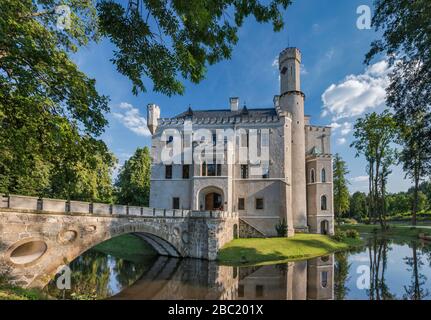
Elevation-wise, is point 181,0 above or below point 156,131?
below

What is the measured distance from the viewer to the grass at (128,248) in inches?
896

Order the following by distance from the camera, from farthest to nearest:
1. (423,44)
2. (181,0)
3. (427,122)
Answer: (427,122) < (423,44) < (181,0)

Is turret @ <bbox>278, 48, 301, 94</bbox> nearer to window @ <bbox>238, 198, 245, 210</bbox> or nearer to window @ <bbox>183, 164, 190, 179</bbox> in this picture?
window @ <bbox>238, 198, 245, 210</bbox>

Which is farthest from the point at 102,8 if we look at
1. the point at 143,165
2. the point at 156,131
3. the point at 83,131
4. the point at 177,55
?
the point at 143,165

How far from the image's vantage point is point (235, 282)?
563 inches

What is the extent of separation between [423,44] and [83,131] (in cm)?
1099

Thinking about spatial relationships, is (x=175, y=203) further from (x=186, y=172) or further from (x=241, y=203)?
(x=241, y=203)

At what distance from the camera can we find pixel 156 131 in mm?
29078

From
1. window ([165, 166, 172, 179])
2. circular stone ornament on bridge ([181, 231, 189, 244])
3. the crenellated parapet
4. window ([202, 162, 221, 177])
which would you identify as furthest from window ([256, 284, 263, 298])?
the crenellated parapet

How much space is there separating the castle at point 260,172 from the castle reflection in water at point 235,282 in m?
7.58

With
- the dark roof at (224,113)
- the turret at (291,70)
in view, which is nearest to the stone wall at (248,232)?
the dark roof at (224,113)

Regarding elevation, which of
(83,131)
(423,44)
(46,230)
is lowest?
(46,230)

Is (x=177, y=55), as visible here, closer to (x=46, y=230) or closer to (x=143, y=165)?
(x=46, y=230)

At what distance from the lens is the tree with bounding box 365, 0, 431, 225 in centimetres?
811
